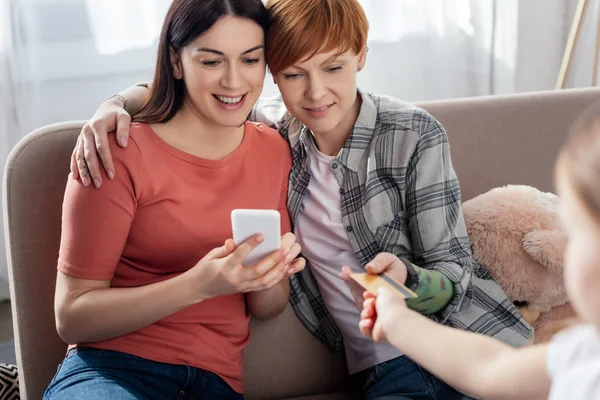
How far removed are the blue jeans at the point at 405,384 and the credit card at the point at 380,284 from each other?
34 centimetres

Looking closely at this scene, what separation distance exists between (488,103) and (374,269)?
2.49 ft

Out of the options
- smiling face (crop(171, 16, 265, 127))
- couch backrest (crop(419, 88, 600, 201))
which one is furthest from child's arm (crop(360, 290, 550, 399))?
couch backrest (crop(419, 88, 600, 201))

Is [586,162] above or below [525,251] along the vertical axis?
above

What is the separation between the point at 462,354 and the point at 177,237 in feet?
2.24

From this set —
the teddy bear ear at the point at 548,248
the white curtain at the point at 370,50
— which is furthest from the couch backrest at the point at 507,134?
the white curtain at the point at 370,50

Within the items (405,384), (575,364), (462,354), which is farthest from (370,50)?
(575,364)

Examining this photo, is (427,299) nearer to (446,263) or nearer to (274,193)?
(446,263)

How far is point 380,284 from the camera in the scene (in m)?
1.24

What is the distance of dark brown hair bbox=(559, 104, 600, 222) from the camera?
0.72 m

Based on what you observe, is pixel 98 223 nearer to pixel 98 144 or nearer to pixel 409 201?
pixel 98 144

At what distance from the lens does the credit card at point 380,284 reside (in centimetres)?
121

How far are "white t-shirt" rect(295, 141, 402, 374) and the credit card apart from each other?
34 centimetres

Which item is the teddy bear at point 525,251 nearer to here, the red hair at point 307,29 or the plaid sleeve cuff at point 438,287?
the plaid sleeve cuff at point 438,287

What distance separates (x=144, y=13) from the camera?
2783 millimetres
